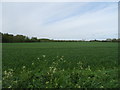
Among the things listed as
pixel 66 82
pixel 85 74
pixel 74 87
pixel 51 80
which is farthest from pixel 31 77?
pixel 85 74

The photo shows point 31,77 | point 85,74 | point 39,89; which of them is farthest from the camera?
point 85,74

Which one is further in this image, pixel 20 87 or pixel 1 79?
pixel 1 79

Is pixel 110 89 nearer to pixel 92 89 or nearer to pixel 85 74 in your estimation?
pixel 92 89

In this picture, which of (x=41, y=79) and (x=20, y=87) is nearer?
(x=20, y=87)

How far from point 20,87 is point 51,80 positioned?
82cm

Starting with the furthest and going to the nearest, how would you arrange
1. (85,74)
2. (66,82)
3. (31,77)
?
(85,74) < (31,77) < (66,82)

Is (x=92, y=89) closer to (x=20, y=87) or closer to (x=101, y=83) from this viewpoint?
(x=101, y=83)

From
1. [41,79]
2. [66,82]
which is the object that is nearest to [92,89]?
[66,82]

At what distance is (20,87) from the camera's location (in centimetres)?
370

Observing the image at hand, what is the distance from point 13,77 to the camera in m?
4.23

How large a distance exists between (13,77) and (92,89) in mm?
2223

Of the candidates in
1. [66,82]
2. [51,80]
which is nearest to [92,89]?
[66,82]

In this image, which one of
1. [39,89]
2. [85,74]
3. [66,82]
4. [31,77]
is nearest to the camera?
[39,89]

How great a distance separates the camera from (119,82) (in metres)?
4.04
